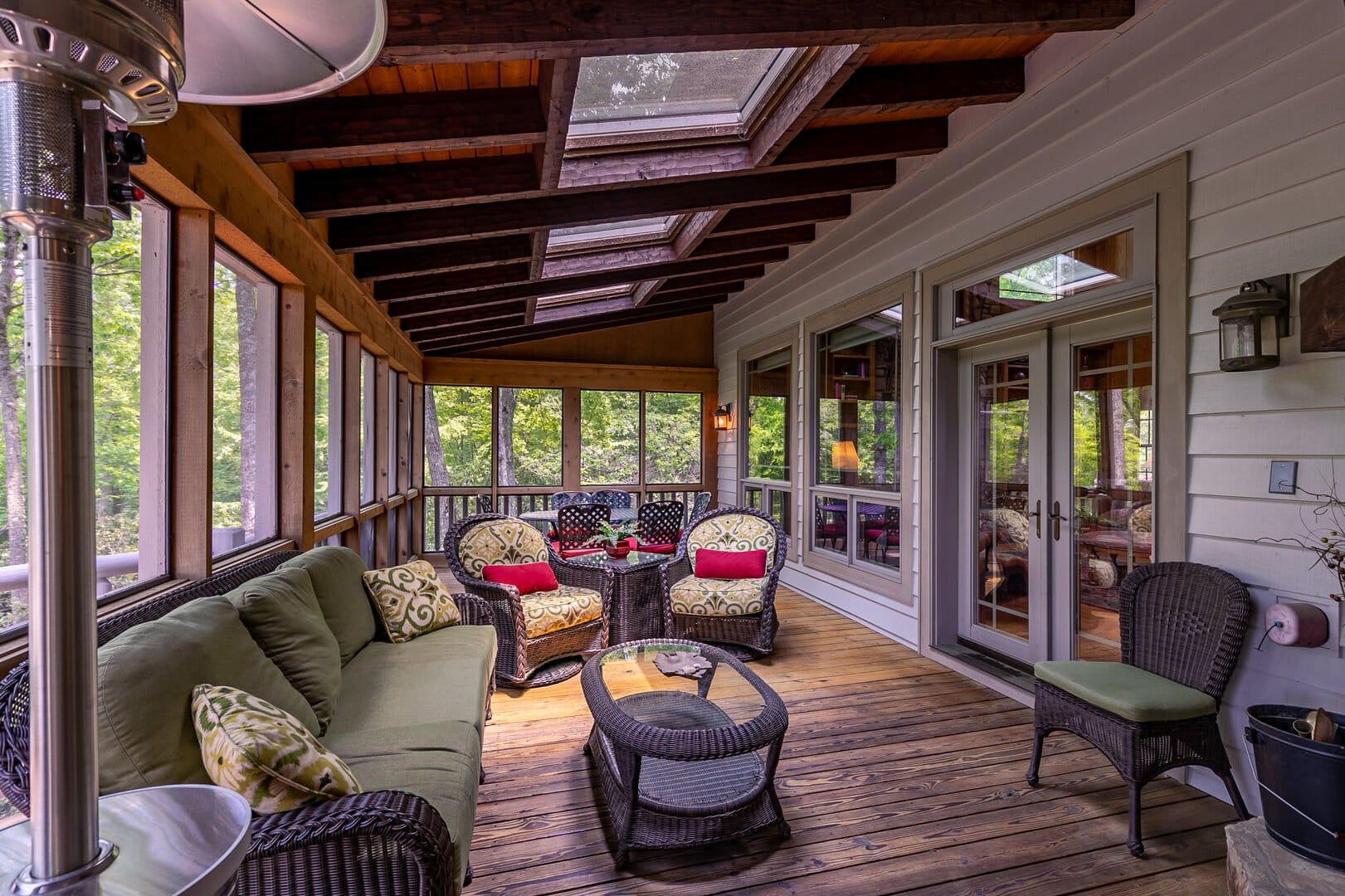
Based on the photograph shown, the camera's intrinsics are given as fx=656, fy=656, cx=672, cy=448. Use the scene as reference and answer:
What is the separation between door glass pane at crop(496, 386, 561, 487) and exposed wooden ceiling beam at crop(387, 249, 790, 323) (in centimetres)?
215

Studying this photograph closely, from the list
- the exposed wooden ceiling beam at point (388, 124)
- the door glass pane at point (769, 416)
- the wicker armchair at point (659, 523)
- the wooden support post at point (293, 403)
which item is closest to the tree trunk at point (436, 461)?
the wicker armchair at point (659, 523)

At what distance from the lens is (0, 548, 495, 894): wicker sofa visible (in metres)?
1.33

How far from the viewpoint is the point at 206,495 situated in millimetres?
2299

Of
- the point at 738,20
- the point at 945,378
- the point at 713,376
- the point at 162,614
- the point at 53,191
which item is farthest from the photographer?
the point at 713,376

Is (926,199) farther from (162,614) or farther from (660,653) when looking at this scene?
(162,614)

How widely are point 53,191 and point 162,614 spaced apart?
167cm

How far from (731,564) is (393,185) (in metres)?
3.04

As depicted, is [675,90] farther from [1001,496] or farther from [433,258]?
[1001,496]

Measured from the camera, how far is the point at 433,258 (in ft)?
13.8

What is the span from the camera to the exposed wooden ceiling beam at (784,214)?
466cm

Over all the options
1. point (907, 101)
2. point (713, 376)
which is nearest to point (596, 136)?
point (907, 101)

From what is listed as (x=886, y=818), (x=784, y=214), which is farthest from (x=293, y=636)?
(x=784, y=214)

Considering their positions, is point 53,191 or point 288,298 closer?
point 53,191

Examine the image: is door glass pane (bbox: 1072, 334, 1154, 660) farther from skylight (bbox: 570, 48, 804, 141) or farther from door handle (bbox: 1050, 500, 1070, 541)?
skylight (bbox: 570, 48, 804, 141)
